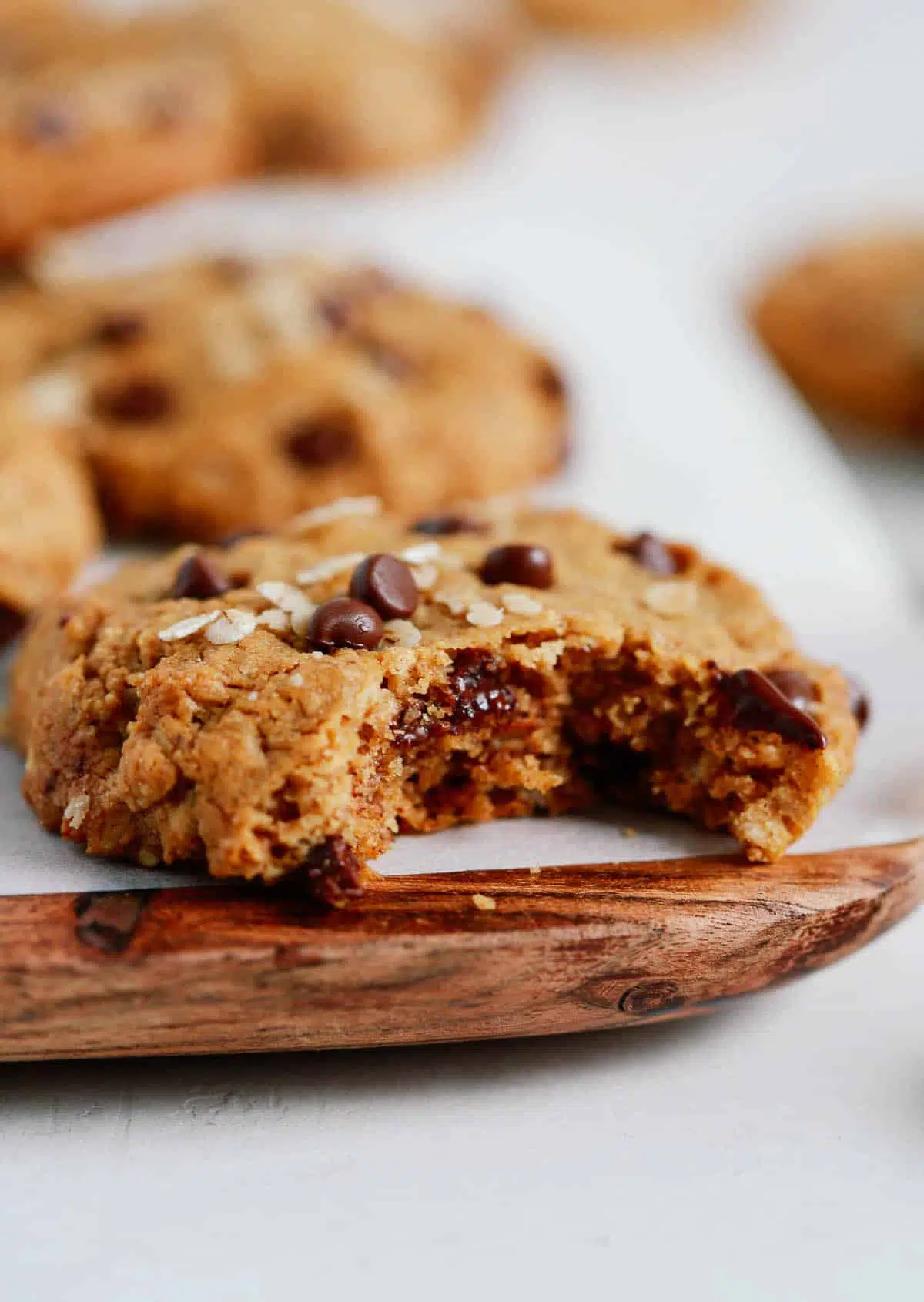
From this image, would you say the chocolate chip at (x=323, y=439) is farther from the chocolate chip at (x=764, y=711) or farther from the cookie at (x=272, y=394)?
the chocolate chip at (x=764, y=711)

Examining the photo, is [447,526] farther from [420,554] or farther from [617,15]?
[617,15]

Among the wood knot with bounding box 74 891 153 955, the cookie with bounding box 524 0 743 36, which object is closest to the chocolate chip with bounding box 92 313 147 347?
the wood knot with bounding box 74 891 153 955

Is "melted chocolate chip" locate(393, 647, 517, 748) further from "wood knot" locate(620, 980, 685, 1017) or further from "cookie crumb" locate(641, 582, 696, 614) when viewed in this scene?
"wood knot" locate(620, 980, 685, 1017)

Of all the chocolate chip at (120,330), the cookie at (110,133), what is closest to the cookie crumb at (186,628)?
the chocolate chip at (120,330)

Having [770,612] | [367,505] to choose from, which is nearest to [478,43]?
[367,505]

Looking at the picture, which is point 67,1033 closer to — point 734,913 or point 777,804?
point 734,913

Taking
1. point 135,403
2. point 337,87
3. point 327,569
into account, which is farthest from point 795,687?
point 337,87
